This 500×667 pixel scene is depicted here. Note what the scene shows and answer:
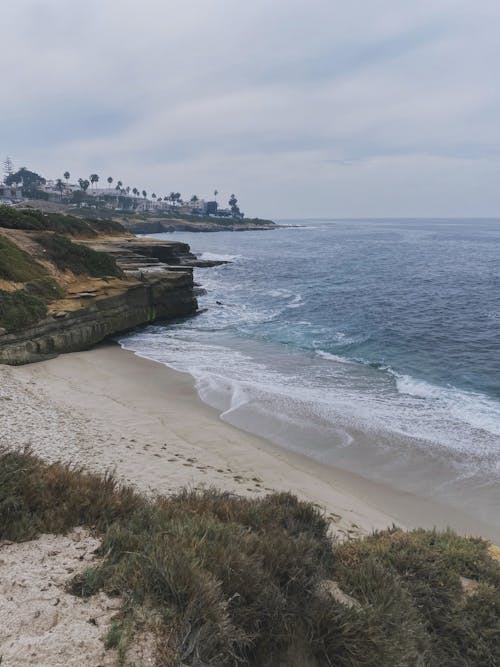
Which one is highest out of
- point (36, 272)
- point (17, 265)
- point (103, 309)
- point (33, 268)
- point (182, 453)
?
point (17, 265)

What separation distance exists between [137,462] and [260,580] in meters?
5.75

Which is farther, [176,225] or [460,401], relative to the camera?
[176,225]

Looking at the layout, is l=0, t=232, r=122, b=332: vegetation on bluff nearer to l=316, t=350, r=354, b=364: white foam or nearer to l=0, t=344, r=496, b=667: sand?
l=0, t=344, r=496, b=667: sand

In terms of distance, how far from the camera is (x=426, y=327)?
81.3ft

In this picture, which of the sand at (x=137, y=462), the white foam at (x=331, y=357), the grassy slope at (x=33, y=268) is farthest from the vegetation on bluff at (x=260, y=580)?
the white foam at (x=331, y=357)

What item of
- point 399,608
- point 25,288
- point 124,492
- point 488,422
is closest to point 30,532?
point 124,492

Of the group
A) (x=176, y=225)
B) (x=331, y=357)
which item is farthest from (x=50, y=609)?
(x=176, y=225)

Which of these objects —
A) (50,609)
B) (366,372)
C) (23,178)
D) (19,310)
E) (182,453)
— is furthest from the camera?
(23,178)

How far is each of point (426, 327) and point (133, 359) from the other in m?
16.1

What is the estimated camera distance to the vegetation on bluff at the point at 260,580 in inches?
137

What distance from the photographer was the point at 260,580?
155 inches

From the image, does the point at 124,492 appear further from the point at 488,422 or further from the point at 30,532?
the point at 488,422

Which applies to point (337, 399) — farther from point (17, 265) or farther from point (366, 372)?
point (17, 265)

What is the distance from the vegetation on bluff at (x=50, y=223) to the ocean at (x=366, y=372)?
1201 centimetres
